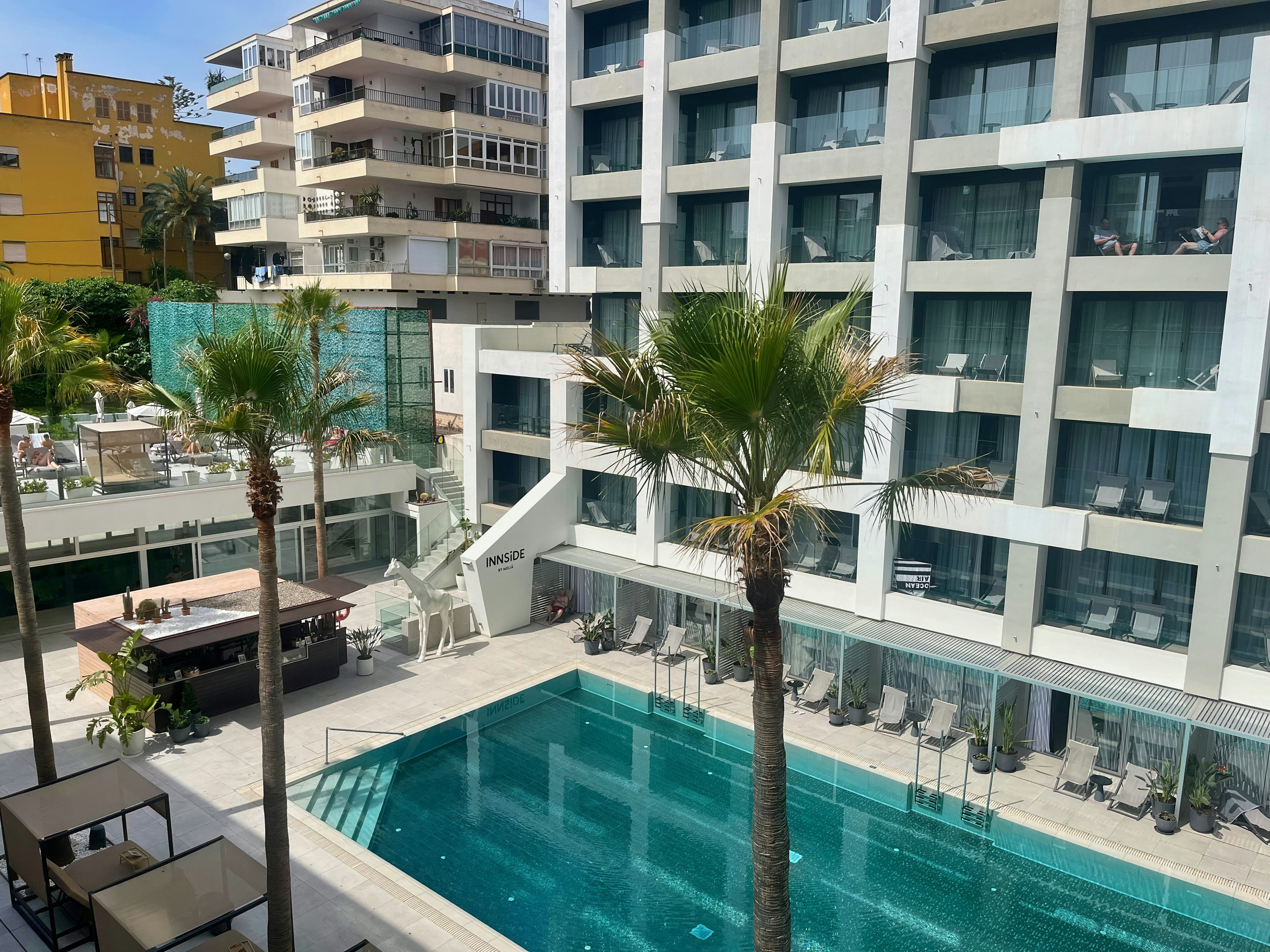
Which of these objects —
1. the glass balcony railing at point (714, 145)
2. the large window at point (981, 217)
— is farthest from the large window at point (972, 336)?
the glass balcony railing at point (714, 145)

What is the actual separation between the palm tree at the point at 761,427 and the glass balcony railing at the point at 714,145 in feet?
52.4

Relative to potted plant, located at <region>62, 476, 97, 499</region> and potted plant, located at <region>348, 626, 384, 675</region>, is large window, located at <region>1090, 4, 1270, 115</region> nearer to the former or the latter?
potted plant, located at <region>348, 626, 384, 675</region>

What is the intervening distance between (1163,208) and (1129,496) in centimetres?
572

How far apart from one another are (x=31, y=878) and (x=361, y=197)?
3300cm

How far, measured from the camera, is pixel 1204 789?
17.5 metres

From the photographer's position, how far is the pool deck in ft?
47.8

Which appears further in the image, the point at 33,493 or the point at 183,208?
the point at 183,208

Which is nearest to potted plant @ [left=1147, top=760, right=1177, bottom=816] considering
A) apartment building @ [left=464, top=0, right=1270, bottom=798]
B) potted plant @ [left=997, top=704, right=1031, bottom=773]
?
apartment building @ [left=464, top=0, right=1270, bottom=798]

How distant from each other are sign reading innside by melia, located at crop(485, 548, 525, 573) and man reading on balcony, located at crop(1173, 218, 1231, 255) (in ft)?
59.2

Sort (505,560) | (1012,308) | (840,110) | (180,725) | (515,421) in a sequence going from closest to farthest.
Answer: (180,725) < (1012,308) < (840,110) < (505,560) < (515,421)

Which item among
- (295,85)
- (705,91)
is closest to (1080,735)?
(705,91)

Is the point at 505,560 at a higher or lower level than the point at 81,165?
lower

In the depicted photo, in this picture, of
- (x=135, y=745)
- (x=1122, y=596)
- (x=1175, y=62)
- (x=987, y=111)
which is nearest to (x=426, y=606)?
(x=135, y=745)

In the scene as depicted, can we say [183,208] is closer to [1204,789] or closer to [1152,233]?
[1152,233]
